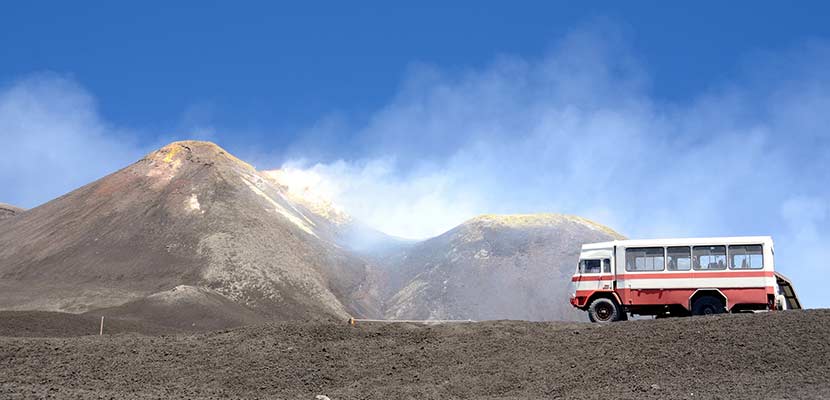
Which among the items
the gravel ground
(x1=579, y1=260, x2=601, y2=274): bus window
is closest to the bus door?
(x1=579, y1=260, x2=601, y2=274): bus window

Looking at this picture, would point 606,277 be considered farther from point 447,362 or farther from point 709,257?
point 447,362

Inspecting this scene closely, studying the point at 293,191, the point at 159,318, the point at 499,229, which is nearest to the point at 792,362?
the point at 159,318

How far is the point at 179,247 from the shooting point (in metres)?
73.9

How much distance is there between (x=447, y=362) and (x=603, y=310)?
1097cm

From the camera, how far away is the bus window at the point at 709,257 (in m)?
28.9

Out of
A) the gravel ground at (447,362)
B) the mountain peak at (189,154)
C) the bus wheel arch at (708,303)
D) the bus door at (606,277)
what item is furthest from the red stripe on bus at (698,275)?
the mountain peak at (189,154)

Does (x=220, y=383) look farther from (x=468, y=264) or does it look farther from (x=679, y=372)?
(x=468, y=264)

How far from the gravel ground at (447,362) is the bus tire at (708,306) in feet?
17.8

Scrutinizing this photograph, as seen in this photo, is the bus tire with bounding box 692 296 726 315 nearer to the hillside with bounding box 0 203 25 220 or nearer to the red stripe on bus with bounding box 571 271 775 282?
the red stripe on bus with bounding box 571 271 775 282

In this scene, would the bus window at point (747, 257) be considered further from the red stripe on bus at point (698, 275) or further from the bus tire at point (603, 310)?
the bus tire at point (603, 310)

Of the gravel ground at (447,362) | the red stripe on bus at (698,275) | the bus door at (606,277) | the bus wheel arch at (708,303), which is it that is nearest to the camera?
the gravel ground at (447,362)

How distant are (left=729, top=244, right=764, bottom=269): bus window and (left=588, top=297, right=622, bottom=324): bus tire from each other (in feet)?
15.7

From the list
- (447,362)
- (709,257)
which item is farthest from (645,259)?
(447,362)

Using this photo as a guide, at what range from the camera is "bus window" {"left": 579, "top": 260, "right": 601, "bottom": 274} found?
3110cm
